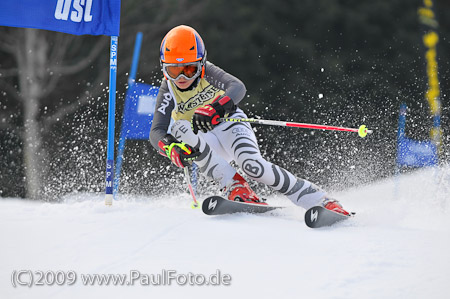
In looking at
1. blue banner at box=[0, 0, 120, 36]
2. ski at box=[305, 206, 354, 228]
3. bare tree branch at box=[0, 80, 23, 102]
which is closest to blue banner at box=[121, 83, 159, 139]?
blue banner at box=[0, 0, 120, 36]

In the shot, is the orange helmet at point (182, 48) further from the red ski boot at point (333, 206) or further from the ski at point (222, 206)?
the red ski boot at point (333, 206)

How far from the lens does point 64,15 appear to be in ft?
15.4

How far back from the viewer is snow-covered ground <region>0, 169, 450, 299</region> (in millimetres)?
2793

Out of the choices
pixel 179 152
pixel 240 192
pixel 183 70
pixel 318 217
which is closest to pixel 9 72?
pixel 183 70

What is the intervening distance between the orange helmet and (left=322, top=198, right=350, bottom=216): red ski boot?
1215 mm

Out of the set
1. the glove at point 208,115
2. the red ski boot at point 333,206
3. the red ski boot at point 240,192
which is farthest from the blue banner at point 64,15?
the red ski boot at point 333,206

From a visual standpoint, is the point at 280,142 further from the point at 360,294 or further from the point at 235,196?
the point at 360,294

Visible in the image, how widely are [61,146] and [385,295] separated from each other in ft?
29.6

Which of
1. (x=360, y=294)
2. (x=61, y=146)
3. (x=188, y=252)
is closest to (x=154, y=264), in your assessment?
(x=188, y=252)

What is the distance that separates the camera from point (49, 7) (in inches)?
183

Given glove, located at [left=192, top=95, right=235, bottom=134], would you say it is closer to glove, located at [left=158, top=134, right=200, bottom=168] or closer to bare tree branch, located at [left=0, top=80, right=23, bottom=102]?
glove, located at [left=158, top=134, right=200, bottom=168]

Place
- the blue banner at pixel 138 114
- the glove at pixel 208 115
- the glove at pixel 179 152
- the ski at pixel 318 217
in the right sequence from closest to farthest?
the ski at pixel 318 217 < the glove at pixel 208 115 < the glove at pixel 179 152 < the blue banner at pixel 138 114

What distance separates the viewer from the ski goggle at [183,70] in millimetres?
4078

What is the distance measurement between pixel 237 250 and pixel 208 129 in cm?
91
